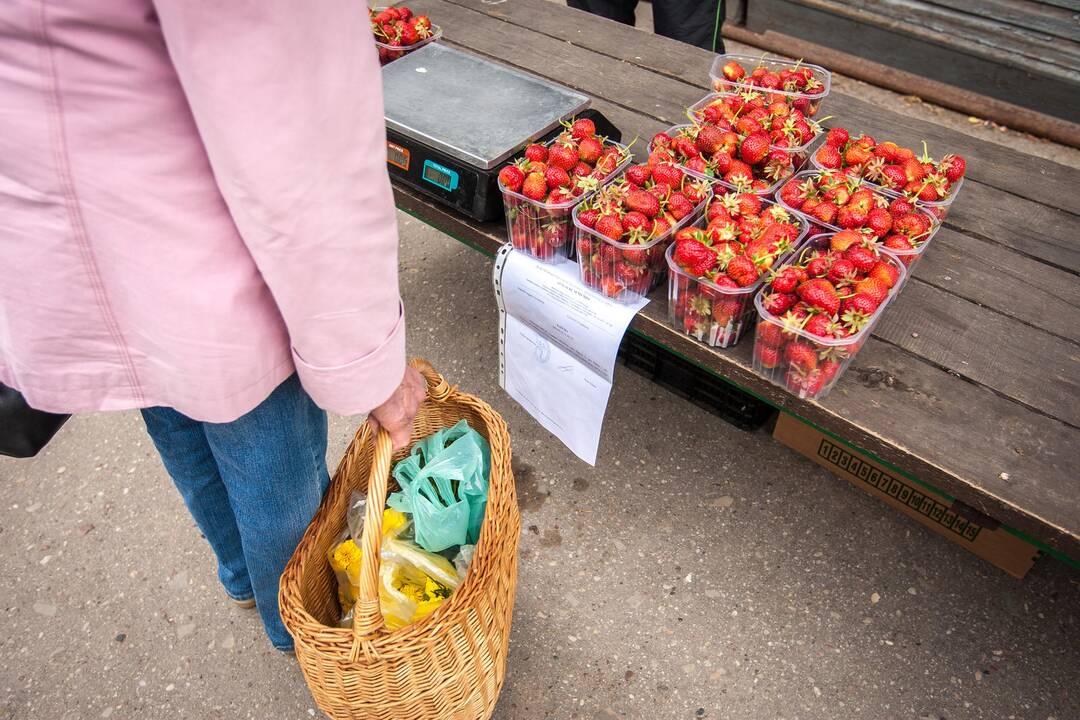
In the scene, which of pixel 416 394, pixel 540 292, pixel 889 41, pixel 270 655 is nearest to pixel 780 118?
pixel 540 292

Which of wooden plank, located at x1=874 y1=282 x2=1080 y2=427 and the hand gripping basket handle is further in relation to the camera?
wooden plank, located at x1=874 y1=282 x2=1080 y2=427

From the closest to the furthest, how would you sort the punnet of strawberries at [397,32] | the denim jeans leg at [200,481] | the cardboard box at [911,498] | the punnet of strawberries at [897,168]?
1. the denim jeans leg at [200,481]
2. the punnet of strawberries at [897,168]
3. the cardboard box at [911,498]
4. the punnet of strawberries at [397,32]

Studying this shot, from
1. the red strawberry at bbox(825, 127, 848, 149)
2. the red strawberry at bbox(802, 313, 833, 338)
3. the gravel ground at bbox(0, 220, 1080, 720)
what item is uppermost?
the red strawberry at bbox(825, 127, 848, 149)

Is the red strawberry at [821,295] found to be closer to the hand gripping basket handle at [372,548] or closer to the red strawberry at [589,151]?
the red strawberry at [589,151]

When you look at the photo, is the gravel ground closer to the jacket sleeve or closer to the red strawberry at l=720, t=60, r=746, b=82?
the red strawberry at l=720, t=60, r=746, b=82

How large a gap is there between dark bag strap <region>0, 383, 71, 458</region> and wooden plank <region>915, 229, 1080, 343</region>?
5.32 feet

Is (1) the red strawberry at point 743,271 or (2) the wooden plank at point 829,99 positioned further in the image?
(2) the wooden plank at point 829,99

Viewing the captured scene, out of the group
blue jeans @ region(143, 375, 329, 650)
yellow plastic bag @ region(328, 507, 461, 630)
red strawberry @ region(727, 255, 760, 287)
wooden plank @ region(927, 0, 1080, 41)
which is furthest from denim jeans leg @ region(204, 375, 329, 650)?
wooden plank @ region(927, 0, 1080, 41)

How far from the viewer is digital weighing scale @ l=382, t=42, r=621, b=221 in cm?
163

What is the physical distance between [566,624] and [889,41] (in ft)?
11.0

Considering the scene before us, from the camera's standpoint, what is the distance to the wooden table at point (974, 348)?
1158 millimetres

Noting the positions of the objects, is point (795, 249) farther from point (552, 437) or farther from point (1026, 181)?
point (552, 437)

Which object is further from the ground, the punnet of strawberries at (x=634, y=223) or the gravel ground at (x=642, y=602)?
the punnet of strawberries at (x=634, y=223)

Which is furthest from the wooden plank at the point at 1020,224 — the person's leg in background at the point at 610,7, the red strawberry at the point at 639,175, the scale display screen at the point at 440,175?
the person's leg in background at the point at 610,7
